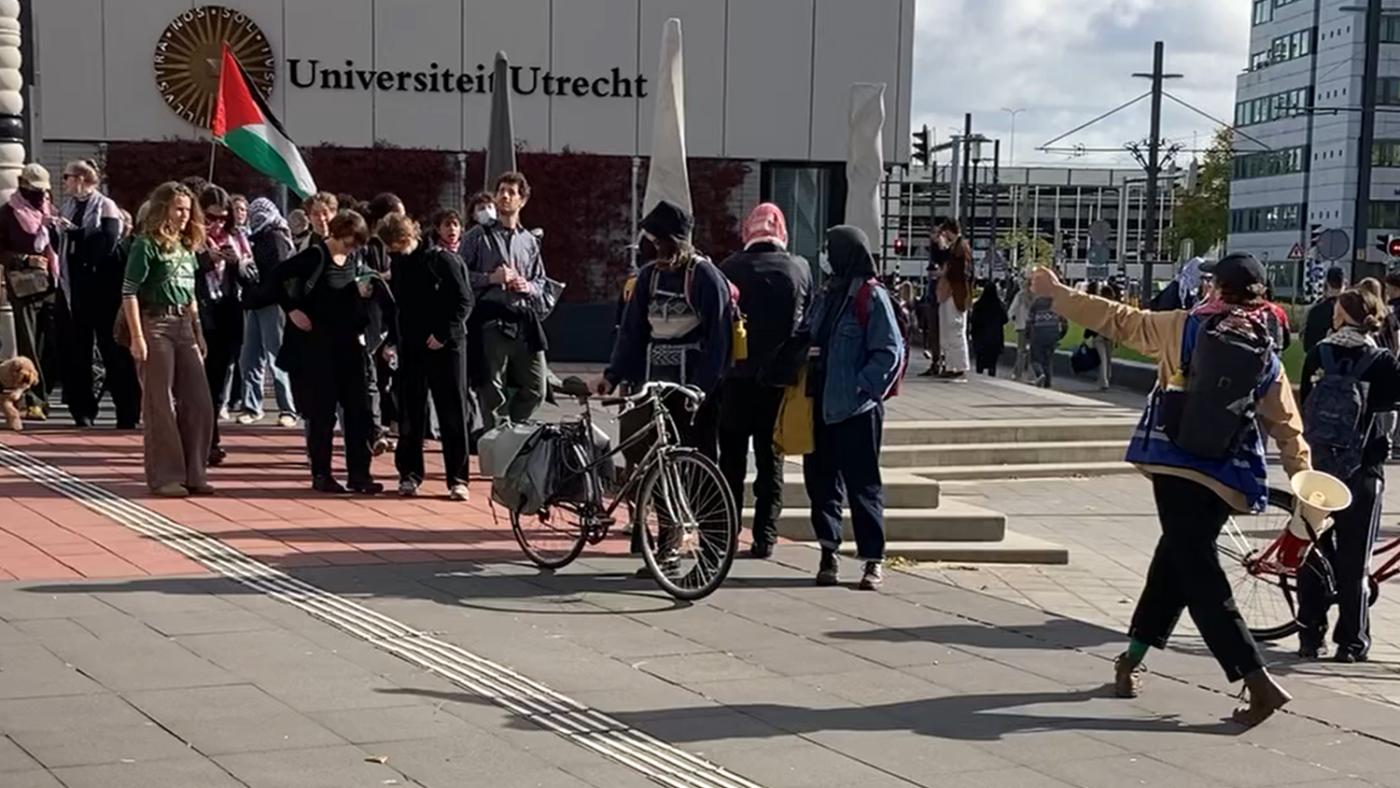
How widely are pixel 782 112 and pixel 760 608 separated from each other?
767 inches

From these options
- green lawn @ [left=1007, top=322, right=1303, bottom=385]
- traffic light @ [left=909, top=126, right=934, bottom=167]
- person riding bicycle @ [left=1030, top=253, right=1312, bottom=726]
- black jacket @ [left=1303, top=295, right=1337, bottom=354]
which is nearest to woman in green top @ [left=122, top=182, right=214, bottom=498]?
person riding bicycle @ [left=1030, top=253, right=1312, bottom=726]

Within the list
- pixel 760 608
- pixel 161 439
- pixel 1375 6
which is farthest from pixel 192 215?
pixel 1375 6

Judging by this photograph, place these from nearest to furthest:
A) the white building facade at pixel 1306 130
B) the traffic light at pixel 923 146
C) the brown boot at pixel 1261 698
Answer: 1. the brown boot at pixel 1261 698
2. the traffic light at pixel 923 146
3. the white building facade at pixel 1306 130

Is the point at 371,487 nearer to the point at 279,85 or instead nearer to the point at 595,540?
the point at 595,540

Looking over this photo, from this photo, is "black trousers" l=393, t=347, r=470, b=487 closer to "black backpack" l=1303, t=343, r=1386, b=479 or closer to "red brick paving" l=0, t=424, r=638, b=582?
"red brick paving" l=0, t=424, r=638, b=582

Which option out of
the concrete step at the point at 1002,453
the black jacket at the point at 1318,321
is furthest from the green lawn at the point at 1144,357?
the concrete step at the point at 1002,453

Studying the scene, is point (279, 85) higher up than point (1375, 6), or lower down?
lower down

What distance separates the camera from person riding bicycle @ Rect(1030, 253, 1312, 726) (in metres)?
6.91

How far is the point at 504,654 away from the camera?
24.4 ft

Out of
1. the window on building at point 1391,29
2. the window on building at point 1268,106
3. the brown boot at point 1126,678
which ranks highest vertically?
the window on building at point 1391,29

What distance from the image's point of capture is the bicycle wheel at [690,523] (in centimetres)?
859

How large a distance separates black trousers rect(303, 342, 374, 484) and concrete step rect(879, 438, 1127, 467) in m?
4.97

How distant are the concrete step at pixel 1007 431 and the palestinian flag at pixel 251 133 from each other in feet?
17.0

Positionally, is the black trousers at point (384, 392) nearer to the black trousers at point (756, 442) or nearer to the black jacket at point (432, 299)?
the black jacket at point (432, 299)
